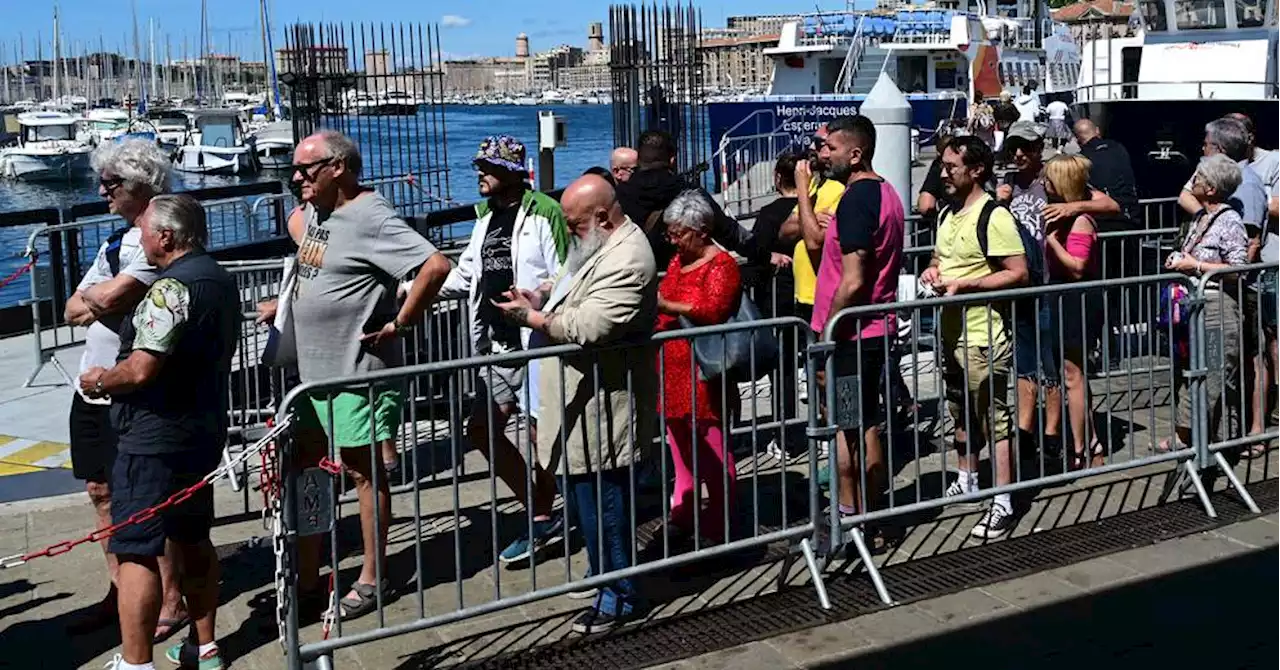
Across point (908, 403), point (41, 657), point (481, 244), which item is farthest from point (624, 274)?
point (908, 403)

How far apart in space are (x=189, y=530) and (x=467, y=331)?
269 cm

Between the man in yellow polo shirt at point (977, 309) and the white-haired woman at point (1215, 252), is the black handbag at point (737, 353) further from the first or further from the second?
the white-haired woman at point (1215, 252)

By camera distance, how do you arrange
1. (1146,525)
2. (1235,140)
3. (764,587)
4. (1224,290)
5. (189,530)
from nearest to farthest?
1. (189,530)
2. (764,587)
3. (1146,525)
4. (1224,290)
5. (1235,140)

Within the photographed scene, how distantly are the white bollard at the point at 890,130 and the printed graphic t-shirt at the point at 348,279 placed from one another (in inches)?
201

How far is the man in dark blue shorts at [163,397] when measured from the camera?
15.8 feet

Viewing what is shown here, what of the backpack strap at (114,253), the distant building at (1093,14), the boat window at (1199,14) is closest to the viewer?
the backpack strap at (114,253)

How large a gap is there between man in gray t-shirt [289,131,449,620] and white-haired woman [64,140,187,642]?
553 mm

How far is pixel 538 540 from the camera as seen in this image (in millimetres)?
6508

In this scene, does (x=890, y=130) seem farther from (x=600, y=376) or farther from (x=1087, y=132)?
(x=600, y=376)

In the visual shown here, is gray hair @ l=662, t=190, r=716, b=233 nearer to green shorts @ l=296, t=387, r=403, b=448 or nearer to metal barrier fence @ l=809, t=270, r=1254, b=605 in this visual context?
metal barrier fence @ l=809, t=270, r=1254, b=605

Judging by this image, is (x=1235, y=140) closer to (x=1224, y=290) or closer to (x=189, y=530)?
(x=1224, y=290)

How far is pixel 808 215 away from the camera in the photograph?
22.6 ft

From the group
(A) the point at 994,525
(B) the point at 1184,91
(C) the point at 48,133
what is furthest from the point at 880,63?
(C) the point at 48,133

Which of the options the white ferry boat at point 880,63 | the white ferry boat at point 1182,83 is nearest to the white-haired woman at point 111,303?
the white ferry boat at point 1182,83
